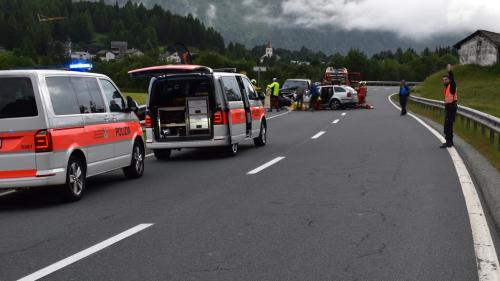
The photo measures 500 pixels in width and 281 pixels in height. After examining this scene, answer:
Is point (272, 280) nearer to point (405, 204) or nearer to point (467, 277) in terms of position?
point (467, 277)

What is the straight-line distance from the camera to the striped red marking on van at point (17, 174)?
26.0ft

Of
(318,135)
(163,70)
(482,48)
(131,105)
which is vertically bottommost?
(318,135)

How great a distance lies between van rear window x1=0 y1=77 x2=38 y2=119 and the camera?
8.02 m

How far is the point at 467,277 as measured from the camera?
4754 millimetres

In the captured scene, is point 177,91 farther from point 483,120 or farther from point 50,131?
point 483,120

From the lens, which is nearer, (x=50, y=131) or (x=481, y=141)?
(x=50, y=131)

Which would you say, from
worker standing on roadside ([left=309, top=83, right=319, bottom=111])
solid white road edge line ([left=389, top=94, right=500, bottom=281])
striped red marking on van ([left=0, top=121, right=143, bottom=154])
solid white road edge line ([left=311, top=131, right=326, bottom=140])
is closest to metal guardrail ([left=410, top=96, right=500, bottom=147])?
solid white road edge line ([left=389, top=94, right=500, bottom=281])

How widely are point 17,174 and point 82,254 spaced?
281cm

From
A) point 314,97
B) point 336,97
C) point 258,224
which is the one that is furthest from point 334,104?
point 258,224

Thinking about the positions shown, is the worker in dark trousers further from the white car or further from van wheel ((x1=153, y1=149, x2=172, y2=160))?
the white car

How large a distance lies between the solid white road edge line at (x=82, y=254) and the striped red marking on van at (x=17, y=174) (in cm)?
199

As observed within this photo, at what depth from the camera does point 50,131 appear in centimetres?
802

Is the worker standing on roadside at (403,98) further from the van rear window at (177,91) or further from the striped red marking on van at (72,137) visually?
the striped red marking on van at (72,137)

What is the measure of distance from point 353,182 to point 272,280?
5.14m
